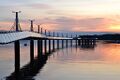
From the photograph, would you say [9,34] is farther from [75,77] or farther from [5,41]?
[75,77]

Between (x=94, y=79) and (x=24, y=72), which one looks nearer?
(x=94, y=79)

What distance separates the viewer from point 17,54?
54.2 metres

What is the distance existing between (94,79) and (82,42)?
416 ft

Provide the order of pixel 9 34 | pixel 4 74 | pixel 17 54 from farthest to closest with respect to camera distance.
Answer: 1. pixel 17 54
2. pixel 4 74
3. pixel 9 34

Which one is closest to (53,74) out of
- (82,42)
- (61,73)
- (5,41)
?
(61,73)

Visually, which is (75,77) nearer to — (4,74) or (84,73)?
(84,73)

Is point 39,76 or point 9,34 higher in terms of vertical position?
point 9,34

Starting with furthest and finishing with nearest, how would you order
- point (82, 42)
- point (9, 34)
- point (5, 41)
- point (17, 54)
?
point (82, 42), point (17, 54), point (9, 34), point (5, 41)

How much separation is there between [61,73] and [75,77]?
13.9 ft

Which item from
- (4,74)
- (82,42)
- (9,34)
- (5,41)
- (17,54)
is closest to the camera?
(5,41)

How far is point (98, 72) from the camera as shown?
51625mm

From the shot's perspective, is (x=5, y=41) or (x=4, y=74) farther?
(x=4, y=74)

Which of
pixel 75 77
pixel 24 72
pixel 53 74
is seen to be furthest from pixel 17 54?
pixel 75 77

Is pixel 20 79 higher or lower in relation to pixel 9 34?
lower
